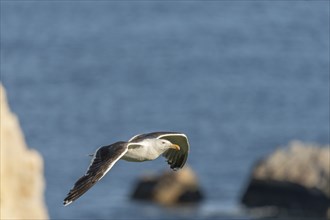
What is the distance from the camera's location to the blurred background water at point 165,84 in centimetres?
6259

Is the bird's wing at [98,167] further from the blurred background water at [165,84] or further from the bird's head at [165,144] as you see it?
the blurred background water at [165,84]

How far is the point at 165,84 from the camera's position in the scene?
9756 cm

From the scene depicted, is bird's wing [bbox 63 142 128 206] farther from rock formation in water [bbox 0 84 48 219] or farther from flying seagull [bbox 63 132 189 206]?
rock formation in water [bbox 0 84 48 219]

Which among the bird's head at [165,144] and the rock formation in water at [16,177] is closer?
the bird's head at [165,144]

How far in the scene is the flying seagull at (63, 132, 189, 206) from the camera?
683 inches

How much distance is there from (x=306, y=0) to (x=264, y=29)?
2245 cm

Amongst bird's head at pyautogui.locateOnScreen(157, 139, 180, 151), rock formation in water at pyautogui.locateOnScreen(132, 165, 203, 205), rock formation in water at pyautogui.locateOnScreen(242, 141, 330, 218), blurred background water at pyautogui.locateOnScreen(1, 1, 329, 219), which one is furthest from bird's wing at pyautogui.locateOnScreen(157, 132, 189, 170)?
rock formation in water at pyautogui.locateOnScreen(132, 165, 203, 205)

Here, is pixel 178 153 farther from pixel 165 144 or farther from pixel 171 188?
pixel 171 188

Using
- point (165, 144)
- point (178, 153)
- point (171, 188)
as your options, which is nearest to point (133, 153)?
point (165, 144)

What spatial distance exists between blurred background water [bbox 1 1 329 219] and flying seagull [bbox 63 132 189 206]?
2854 centimetres

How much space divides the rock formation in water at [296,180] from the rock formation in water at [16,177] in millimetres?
25889

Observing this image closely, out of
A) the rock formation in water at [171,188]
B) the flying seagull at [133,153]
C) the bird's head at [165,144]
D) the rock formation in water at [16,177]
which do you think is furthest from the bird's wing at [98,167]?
the rock formation in water at [171,188]

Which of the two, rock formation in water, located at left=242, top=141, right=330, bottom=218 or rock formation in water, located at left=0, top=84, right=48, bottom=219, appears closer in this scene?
rock formation in water, located at left=0, top=84, right=48, bottom=219

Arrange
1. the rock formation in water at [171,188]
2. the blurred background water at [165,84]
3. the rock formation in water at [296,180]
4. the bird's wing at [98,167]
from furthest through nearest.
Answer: the blurred background water at [165,84]
the rock formation in water at [171,188]
the rock formation in water at [296,180]
the bird's wing at [98,167]
